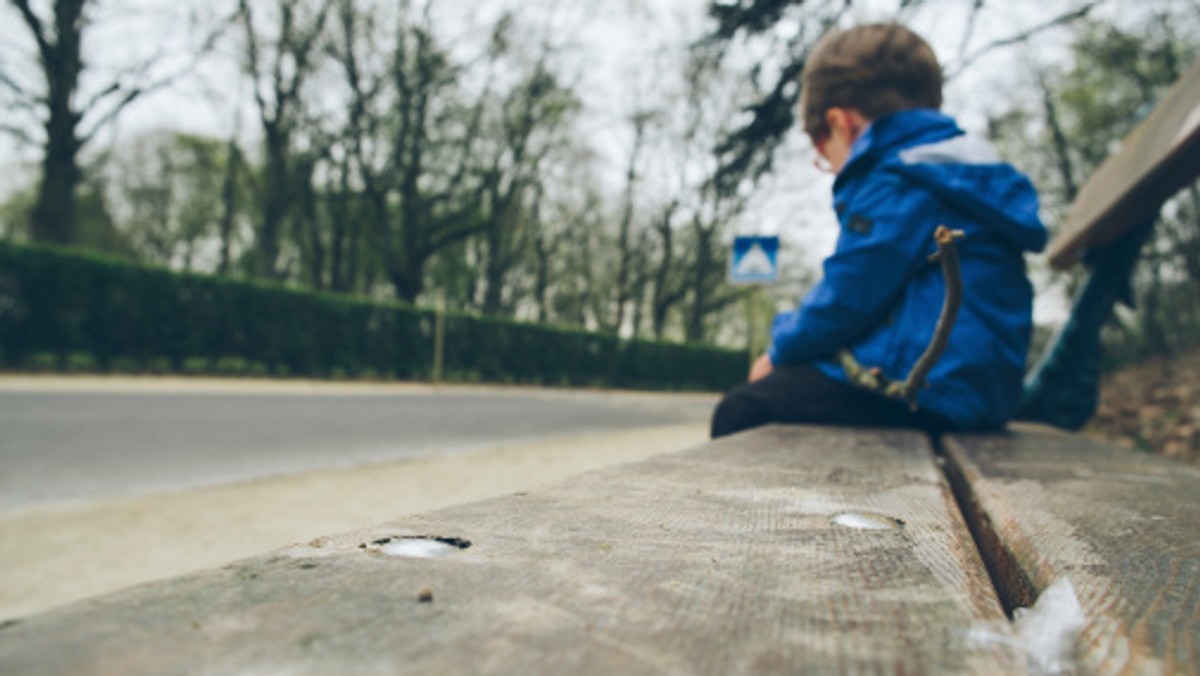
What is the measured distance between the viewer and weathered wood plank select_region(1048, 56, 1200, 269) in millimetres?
1561

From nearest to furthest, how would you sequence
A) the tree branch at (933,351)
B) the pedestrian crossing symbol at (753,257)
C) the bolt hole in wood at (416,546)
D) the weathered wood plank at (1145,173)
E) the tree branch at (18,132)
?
the bolt hole in wood at (416,546), the tree branch at (933,351), the weathered wood plank at (1145,173), the pedestrian crossing symbol at (753,257), the tree branch at (18,132)

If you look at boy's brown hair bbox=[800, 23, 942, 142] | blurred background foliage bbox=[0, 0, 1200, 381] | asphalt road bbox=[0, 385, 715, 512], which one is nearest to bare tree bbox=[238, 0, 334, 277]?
blurred background foliage bbox=[0, 0, 1200, 381]

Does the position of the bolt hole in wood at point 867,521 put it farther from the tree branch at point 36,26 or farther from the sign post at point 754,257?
the tree branch at point 36,26

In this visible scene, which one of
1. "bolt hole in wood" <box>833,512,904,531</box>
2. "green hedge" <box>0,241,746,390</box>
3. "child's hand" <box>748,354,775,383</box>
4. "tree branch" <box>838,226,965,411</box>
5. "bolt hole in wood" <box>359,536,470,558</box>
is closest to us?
"bolt hole in wood" <box>359,536,470,558</box>

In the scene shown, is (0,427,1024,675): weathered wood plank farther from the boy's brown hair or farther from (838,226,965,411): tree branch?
the boy's brown hair

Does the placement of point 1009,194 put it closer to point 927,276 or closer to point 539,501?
point 927,276

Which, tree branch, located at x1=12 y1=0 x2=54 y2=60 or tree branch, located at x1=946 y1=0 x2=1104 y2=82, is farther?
tree branch, located at x1=12 y1=0 x2=54 y2=60

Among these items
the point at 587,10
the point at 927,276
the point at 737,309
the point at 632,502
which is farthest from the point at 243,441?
the point at 737,309

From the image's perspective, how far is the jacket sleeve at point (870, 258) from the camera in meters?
1.91

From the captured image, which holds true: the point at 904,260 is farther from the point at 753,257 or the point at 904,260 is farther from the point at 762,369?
the point at 753,257

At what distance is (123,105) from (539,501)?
1930cm

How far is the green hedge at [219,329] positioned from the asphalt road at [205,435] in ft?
14.1

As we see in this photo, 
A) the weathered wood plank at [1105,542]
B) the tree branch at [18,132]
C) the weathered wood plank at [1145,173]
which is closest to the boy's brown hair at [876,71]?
the weathered wood plank at [1145,173]

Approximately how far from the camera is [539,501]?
0.82 metres
